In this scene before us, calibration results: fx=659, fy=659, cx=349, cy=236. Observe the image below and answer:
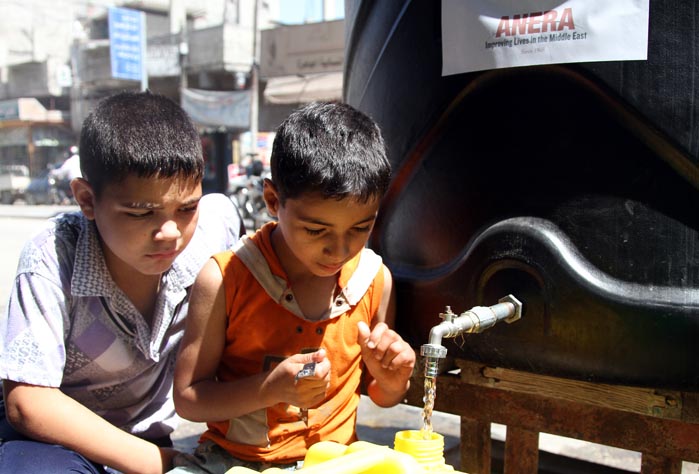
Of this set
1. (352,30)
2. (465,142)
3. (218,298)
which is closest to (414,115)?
(465,142)

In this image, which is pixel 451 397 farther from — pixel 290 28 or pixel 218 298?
pixel 290 28

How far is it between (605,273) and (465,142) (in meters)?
0.37

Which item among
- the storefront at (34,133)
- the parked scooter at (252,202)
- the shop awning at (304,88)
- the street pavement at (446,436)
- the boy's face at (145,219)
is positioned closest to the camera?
the boy's face at (145,219)

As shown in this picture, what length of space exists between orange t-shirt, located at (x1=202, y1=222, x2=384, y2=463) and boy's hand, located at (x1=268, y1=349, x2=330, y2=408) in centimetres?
15

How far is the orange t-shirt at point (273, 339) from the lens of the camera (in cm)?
137

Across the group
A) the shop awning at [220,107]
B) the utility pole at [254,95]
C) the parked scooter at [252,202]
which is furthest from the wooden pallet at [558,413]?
the shop awning at [220,107]

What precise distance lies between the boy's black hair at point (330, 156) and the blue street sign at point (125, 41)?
18.9 metres

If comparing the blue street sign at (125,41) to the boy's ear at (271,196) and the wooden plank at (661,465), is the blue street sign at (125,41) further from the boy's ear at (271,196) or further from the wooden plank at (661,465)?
the wooden plank at (661,465)

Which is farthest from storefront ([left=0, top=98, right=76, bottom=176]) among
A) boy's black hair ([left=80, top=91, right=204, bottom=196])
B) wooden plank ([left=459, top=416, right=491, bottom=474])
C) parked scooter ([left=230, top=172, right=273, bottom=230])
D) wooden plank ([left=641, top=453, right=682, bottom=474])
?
wooden plank ([left=641, top=453, right=682, bottom=474])

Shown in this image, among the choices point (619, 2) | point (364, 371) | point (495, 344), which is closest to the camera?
point (619, 2)

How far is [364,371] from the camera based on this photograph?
1544 millimetres

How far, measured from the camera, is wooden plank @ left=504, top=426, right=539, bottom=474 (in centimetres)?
144

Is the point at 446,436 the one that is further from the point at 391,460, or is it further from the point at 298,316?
the point at 391,460

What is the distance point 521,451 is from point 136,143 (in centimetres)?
107
